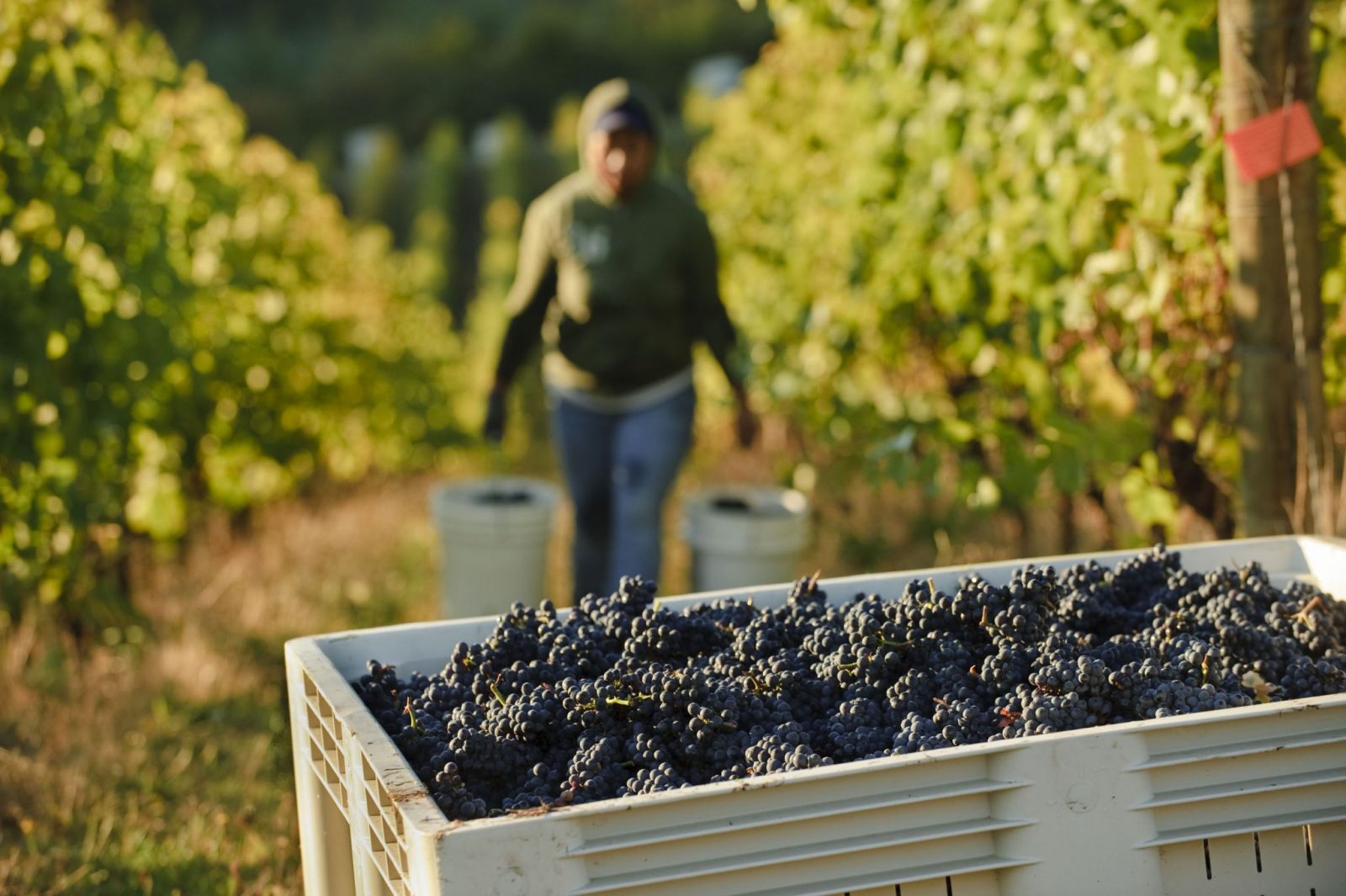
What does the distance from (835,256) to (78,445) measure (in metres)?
2.93

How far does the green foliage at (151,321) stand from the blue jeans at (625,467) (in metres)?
1.17

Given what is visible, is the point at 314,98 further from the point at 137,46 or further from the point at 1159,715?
the point at 1159,715

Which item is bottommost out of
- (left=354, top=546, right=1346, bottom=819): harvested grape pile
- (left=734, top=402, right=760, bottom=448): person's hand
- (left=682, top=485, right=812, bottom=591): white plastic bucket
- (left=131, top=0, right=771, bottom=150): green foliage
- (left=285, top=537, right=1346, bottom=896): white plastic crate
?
(left=285, top=537, right=1346, bottom=896): white plastic crate

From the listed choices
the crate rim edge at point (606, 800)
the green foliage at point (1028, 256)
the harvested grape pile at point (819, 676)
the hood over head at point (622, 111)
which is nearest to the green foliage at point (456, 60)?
the green foliage at point (1028, 256)

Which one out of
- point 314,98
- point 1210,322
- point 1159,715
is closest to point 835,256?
point 1210,322

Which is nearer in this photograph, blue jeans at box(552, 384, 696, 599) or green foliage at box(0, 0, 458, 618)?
green foliage at box(0, 0, 458, 618)

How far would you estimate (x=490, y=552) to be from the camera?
445cm

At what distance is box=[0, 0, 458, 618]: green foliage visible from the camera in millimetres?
3586

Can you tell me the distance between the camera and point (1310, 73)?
264 cm

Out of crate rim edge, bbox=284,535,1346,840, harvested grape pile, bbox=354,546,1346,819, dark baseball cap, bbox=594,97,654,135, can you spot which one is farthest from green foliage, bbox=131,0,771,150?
crate rim edge, bbox=284,535,1346,840

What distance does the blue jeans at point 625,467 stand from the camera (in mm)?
4023

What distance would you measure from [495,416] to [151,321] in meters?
1.00

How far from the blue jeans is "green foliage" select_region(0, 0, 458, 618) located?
117 cm

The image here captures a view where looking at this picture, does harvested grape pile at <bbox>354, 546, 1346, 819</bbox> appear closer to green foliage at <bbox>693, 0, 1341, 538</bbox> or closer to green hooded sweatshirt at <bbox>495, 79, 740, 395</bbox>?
green foliage at <bbox>693, 0, 1341, 538</bbox>
